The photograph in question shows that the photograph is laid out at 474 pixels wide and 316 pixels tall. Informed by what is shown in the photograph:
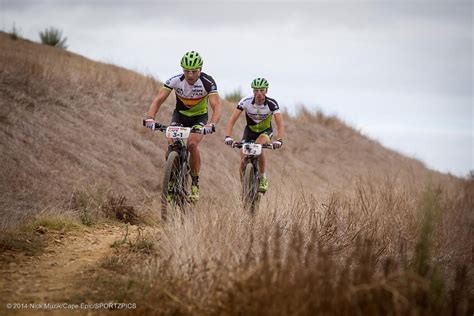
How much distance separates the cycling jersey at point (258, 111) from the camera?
9953 mm

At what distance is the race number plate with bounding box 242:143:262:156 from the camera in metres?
9.14

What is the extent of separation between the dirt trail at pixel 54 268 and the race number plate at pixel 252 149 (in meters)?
2.69

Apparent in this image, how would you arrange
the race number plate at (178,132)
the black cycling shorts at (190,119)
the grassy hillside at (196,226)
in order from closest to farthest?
the grassy hillside at (196,226)
the race number plate at (178,132)
the black cycling shorts at (190,119)

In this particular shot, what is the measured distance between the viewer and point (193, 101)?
8.32 m

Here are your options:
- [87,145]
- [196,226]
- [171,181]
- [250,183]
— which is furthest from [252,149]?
[87,145]

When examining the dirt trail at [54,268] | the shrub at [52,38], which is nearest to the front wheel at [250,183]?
the dirt trail at [54,268]

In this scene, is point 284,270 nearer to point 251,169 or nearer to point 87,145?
point 251,169

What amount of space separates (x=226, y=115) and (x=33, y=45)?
25.9 feet

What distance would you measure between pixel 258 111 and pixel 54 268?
16.9ft

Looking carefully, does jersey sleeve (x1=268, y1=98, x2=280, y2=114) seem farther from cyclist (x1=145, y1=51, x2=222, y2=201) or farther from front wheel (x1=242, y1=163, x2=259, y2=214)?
cyclist (x1=145, y1=51, x2=222, y2=201)

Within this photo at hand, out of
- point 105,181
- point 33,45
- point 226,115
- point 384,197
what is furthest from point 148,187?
point 33,45

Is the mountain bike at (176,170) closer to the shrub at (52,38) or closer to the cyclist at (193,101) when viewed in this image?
the cyclist at (193,101)

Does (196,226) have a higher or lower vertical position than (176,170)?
lower

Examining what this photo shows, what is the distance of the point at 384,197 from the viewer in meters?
9.23
